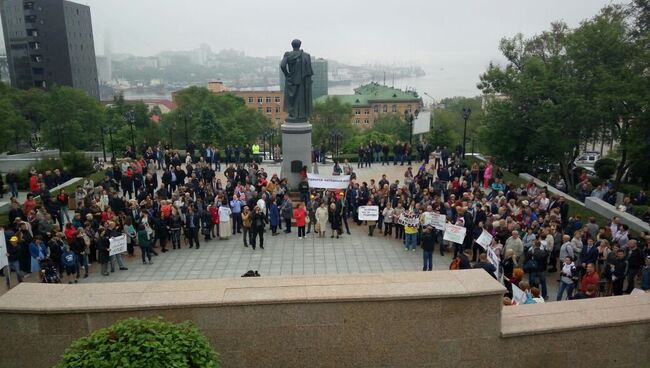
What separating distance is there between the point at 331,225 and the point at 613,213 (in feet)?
32.8

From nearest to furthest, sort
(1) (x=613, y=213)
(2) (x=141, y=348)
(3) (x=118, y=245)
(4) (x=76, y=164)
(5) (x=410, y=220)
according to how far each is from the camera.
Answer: (2) (x=141, y=348) → (3) (x=118, y=245) → (5) (x=410, y=220) → (1) (x=613, y=213) → (4) (x=76, y=164)

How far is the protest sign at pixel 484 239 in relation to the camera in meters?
13.9

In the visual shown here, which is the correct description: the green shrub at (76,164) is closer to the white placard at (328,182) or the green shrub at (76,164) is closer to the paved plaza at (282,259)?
the paved plaza at (282,259)

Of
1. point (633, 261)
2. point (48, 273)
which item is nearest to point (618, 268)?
point (633, 261)

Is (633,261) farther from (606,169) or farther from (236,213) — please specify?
(606,169)

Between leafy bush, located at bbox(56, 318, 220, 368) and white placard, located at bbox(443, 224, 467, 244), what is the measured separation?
1153cm

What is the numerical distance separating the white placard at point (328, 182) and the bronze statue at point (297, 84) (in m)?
4.10

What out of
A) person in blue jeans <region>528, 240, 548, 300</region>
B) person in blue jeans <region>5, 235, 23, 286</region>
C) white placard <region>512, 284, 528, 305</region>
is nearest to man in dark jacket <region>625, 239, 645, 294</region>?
person in blue jeans <region>528, 240, 548, 300</region>

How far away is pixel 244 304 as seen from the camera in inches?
224

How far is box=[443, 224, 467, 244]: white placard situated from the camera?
48.8 ft

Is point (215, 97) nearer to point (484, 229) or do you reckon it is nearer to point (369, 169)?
point (369, 169)

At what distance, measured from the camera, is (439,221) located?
1551cm

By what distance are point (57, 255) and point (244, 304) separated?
32.3ft

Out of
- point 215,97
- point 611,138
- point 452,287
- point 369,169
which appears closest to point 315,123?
point 215,97
